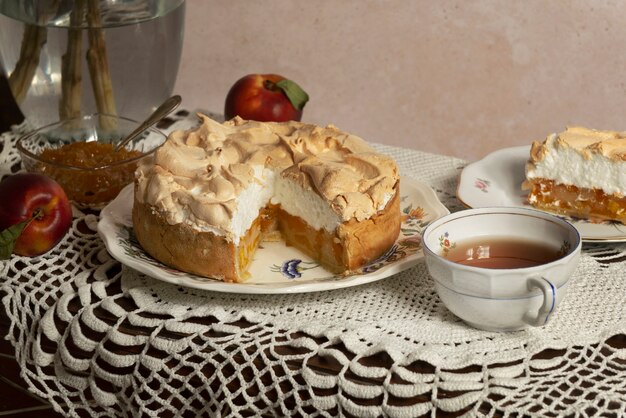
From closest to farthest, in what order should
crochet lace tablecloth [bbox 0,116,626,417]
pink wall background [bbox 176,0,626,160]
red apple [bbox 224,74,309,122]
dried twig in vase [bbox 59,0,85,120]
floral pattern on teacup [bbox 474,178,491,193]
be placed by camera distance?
crochet lace tablecloth [bbox 0,116,626,417]
floral pattern on teacup [bbox 474,178,491,193]
dried twig in vase [bbox 59,0,85,120]
red apple [bbox 224,74,309,122]
pink wall background [bbox 176,0,626,160]

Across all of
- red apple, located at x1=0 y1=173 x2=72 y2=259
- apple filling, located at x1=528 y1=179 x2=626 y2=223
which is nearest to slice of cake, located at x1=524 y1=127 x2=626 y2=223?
apple filling, located at x1=528 y1=179 x2=626 y2=223

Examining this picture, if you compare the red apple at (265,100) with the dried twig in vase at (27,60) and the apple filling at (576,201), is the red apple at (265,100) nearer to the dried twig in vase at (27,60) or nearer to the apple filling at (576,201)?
the dried twig in vase at (27,60)

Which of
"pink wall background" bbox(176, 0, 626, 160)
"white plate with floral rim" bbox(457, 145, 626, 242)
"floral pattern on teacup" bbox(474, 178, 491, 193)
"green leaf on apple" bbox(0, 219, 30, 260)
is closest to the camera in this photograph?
"green leaf on apple" bbox(0, 219, 30, 260)

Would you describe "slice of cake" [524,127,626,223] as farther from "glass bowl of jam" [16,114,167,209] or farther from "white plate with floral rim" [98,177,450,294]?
"glass bowl of jam" [16,114,167,209]

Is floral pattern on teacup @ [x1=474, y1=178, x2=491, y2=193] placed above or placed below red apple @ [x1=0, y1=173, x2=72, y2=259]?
above

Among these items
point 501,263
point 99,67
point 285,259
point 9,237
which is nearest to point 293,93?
point 99,67

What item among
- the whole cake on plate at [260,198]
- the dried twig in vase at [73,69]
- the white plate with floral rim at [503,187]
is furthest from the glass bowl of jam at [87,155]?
the white plate with floral rim at [503,187]

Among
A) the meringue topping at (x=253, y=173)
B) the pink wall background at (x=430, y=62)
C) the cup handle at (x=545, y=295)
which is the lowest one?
the pink wall background at (x=430, y=62)

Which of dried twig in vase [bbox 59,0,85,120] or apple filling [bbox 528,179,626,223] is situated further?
dried twig in vase [bbox 59,0,85,120]
